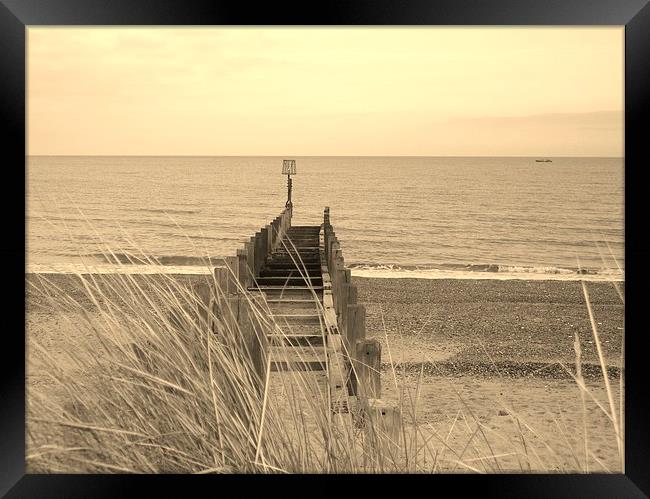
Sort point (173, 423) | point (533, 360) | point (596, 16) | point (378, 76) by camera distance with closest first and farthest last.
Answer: point (173, 423)
point (596, 16)
point (533, 360)
point (378, 76)

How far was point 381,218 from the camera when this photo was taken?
95.5ft

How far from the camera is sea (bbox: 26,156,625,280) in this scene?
19.5 meters

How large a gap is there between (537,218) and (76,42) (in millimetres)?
18236

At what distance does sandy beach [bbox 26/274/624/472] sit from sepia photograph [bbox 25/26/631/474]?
2.5 inches

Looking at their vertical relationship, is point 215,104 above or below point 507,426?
above

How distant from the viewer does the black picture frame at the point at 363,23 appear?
222 cm

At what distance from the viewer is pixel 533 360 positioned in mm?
9992

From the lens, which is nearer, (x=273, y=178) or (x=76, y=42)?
(x=76, y=42)

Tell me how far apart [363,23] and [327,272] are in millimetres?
6543

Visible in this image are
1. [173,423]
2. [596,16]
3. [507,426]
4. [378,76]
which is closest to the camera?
[173,423]

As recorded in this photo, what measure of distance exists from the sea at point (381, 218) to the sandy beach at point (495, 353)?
4.53 ft

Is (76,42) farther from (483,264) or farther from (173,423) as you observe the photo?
(173,423)

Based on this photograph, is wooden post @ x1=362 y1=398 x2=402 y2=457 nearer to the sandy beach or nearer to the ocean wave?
the sandy beach

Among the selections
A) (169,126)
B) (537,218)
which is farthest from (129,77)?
(537,218)
